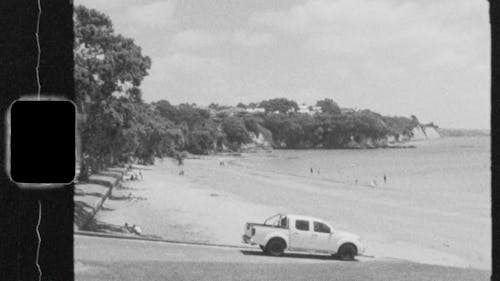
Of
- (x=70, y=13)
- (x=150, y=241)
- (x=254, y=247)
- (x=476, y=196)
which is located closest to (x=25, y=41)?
(x=70, y=13)

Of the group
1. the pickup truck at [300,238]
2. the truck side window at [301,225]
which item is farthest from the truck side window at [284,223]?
the truck side window at [301,225]

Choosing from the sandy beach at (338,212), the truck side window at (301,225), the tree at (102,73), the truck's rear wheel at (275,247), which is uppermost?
the tree at (102,73)

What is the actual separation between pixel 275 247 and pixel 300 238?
0.91 meters

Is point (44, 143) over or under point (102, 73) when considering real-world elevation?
under

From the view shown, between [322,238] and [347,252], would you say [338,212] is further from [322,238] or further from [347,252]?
[322,238]

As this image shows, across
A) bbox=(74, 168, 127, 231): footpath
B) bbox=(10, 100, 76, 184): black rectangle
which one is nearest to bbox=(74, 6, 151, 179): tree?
bbox=(74, 168, 127, 231): footpath

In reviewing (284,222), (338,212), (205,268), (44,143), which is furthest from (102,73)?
(44,143)

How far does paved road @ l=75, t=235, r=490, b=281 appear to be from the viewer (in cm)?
1122

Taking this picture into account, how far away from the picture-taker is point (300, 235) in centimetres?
1792

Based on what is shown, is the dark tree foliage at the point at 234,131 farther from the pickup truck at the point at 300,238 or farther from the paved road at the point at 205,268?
the paved road at the point at 205,268

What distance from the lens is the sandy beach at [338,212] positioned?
24.7 m

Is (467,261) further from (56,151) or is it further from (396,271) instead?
(56,151)

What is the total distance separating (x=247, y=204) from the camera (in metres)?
39.0

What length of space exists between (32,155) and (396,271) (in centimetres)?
1205
